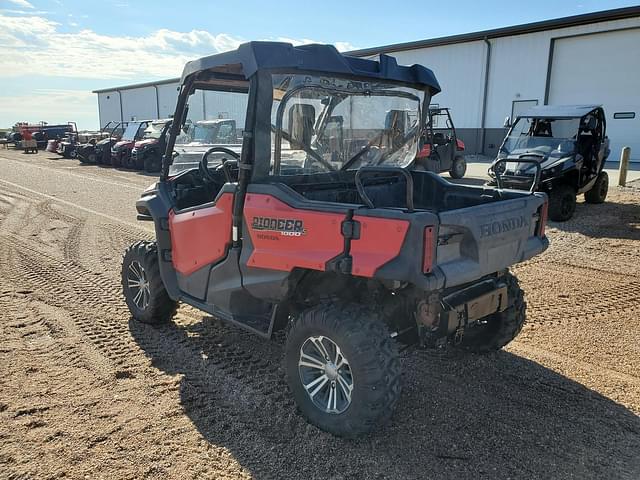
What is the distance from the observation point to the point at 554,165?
9.22 meters

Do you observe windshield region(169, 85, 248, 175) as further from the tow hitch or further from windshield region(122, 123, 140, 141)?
windshield region(122, 123, 140, 141)

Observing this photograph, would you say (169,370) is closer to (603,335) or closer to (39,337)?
(39,337)

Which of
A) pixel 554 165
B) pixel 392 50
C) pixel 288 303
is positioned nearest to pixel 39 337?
Answer: pixel 288 303

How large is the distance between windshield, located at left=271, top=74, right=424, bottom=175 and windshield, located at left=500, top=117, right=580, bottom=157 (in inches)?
268

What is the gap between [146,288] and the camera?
14.5ft

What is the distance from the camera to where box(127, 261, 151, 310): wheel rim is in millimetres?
4434

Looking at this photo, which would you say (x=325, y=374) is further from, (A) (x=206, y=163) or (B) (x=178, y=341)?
(A) (x=206, y=163)

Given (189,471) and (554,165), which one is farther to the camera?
(554,165)

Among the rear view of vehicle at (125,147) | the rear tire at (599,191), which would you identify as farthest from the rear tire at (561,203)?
the rear view of vehicle at (125,147)

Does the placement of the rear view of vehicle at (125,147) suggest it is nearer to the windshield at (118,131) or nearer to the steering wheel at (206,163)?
the windshield at (118,131)

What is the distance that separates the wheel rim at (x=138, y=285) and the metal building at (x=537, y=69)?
19.9 meters

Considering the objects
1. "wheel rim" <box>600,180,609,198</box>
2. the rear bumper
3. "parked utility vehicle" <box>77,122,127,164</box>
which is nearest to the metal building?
"wheel rim" <box>600,180,609,198</box>

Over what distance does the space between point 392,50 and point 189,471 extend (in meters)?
26.7

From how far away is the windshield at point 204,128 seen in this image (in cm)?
396
